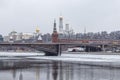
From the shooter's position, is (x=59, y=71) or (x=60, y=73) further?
(x=59, y=71)

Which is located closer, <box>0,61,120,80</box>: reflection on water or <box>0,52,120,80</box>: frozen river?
<box>0,61,120,80</box>: reflection on water

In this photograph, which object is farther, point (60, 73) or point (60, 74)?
point (60, 73)

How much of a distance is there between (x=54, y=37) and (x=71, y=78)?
143 m

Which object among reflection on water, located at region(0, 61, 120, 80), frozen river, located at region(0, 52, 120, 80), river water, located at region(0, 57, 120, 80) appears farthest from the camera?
frozen river, located at region(0, 52, 120, 80)

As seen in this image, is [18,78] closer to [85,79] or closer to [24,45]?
[85,79]

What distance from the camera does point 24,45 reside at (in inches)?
5394

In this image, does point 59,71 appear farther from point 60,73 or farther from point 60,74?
point 60,74

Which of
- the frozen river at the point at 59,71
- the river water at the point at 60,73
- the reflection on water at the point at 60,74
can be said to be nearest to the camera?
the reflection on water at the point at 60,74

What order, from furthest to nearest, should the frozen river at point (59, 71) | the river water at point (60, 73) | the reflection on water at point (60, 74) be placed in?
the frozen river at point (59, 71) → the river water at point (60, 73) → the reflection on water at point (60, 74)

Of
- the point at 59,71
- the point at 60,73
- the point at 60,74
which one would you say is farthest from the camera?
the point at 59,71

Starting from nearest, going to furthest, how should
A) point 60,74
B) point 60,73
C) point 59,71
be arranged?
point 60,74 < point 60,73 < point 59,71

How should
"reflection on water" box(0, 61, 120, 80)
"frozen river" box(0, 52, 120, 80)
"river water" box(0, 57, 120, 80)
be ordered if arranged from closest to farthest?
"reflection on water" box(0, 61, 120, 80) < "river water" box(0, 57, 120, 80) < "frozen river" box(0, 52, 120, 80)

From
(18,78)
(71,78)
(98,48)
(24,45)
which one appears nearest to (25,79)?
(18,78)

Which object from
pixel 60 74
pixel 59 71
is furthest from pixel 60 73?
pixel 59 71
